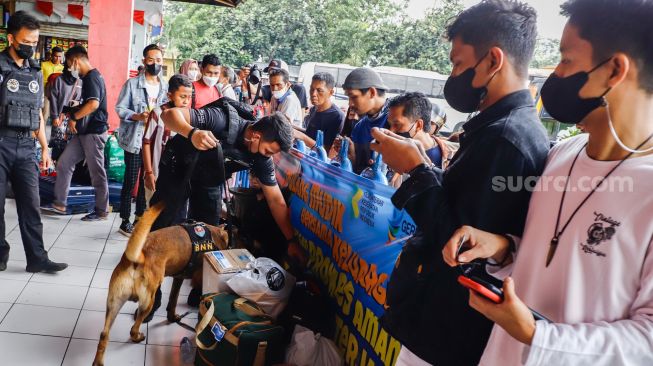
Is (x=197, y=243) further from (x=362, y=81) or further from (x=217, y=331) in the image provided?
(x=362, y=81)

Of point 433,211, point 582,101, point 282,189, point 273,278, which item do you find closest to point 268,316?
point 273,278

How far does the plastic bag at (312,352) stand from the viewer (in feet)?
8.61

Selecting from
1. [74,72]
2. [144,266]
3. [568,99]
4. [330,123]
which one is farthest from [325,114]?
[568,99]

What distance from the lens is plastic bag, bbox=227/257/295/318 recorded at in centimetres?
279

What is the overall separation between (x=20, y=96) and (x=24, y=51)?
1.07 ft

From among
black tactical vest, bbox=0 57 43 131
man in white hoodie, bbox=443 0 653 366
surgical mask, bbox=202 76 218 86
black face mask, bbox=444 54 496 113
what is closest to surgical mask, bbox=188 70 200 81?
surgical mask, bbox=202 76 218 86

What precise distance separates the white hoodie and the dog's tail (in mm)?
2072

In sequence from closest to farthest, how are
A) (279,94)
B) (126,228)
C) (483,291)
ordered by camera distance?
(483,291), (126,228), (279,94)

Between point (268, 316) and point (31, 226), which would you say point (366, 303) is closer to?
point (268, 316)

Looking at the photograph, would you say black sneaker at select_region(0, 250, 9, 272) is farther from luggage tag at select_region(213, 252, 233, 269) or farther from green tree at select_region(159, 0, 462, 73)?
green tree at select_region(159, 0, 462, 73)

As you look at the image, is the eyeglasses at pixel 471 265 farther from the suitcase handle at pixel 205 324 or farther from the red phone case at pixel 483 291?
the suitcase handle at pixel 205 324

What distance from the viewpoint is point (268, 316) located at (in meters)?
2.69

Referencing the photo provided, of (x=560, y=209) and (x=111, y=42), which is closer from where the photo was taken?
(x=560, y=209)

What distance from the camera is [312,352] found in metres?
2.64
